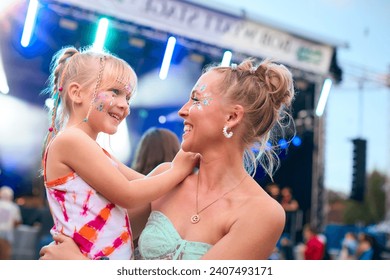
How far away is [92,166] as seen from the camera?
112cm

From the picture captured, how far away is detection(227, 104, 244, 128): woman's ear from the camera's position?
3.92 ft

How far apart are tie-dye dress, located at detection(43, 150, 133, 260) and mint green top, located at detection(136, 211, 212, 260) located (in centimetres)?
6

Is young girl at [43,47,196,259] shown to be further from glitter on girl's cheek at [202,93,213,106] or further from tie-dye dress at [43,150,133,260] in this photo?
glitter on girl's cheek at [202,93,213,106]

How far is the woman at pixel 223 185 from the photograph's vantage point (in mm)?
1108

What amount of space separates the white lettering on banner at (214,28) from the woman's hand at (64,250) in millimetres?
3874

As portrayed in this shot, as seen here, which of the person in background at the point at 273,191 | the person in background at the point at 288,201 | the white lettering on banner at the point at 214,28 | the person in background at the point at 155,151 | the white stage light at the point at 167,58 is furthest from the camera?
the person in background at the point at 288,201

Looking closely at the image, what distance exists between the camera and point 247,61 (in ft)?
4.03

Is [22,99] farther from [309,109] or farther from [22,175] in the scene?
[309,109]

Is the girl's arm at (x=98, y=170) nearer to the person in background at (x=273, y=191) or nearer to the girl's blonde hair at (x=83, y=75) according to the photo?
the girl's blonde hair at (x=83, y=75)

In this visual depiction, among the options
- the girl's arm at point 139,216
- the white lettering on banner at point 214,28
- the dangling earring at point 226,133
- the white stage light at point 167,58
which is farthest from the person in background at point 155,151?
the white stage light at point 167,58

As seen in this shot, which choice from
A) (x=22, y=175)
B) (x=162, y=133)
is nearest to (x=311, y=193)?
(x=22, y=175)

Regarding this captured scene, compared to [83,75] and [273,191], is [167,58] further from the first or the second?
[83,75]
